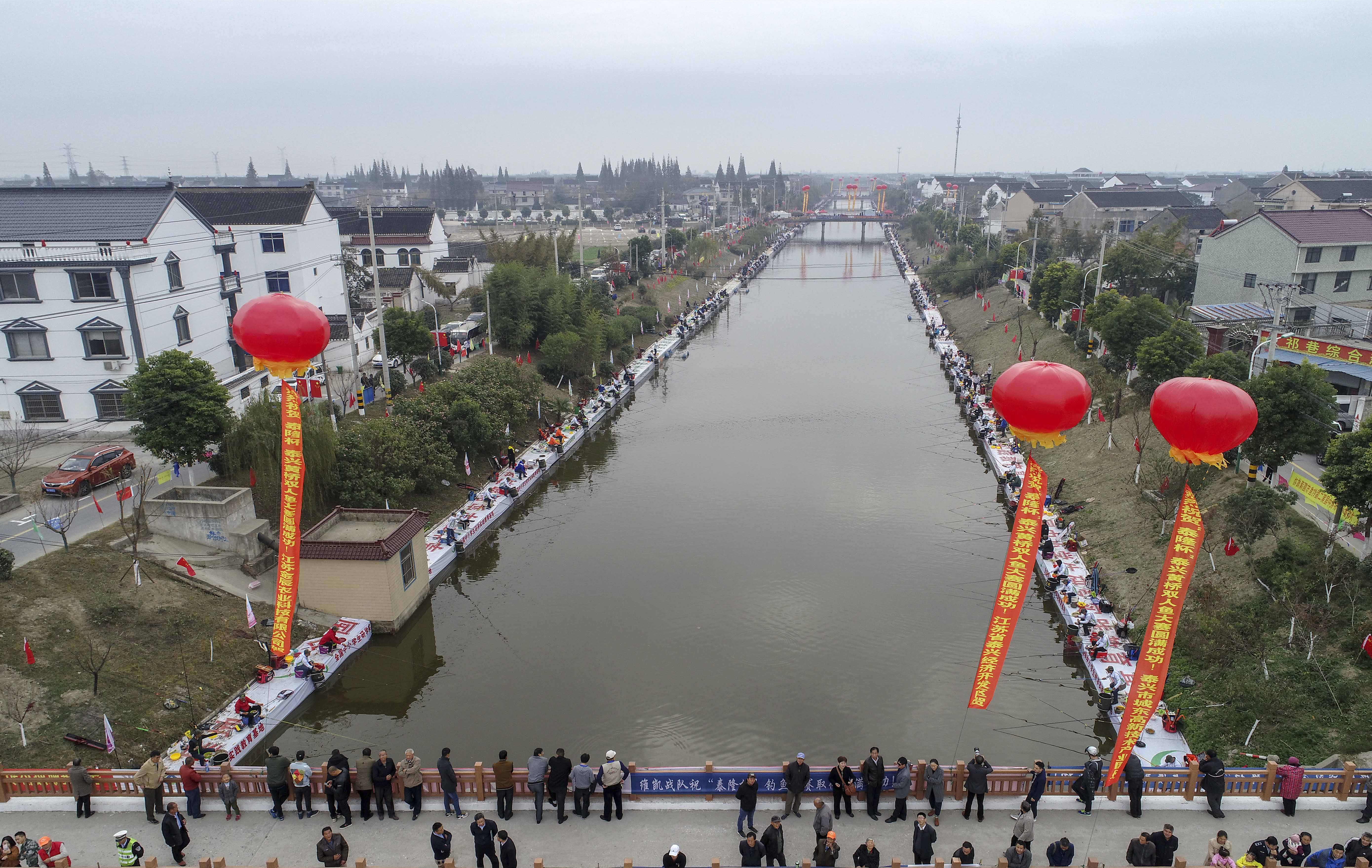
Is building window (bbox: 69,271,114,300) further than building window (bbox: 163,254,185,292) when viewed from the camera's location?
No

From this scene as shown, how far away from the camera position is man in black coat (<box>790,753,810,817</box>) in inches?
377

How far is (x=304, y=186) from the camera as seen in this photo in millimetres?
35125

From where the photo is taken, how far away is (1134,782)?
962 centimetres

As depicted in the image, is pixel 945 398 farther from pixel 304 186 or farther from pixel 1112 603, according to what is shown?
pixel 304 186

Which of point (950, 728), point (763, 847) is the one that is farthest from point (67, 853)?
point (950, 728)

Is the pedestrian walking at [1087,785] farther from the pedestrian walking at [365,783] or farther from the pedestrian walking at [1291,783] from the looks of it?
the pedestrian walking at [365,783]

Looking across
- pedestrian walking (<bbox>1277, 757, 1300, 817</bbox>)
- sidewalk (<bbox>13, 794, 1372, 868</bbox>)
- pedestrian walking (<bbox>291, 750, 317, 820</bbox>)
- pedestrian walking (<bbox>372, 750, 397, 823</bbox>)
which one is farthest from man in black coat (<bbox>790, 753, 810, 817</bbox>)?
pedestrian walking (<bbox>1277, 757, 1300, 817</bbox>)

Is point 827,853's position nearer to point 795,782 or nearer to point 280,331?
point 795,782

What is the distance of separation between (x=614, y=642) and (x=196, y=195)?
30099 millimetres

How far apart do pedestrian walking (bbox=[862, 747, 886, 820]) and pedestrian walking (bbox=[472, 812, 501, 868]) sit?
4130 millimetres

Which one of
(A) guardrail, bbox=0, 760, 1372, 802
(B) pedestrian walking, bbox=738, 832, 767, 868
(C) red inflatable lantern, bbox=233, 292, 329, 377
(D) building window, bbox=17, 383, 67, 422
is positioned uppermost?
(C) red inflatable lantern, bbox=233, 292, 329, 377

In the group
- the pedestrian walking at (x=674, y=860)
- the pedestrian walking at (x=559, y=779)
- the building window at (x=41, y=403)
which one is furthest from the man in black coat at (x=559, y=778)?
the building window at (x=41, y=403)

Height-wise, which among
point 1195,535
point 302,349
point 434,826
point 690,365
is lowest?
point 690,365

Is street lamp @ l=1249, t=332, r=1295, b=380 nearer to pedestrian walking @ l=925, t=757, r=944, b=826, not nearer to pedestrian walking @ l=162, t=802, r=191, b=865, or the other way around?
pedestrian walking @ l=925, t=757, r=944, b=826
